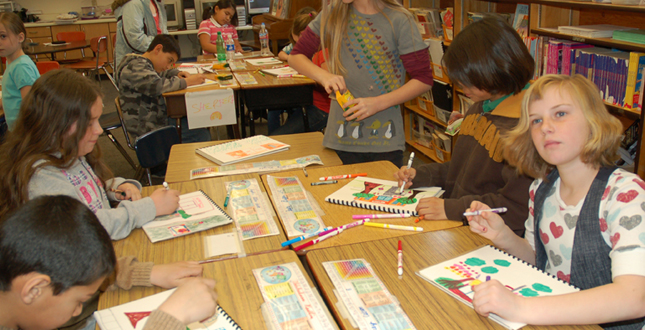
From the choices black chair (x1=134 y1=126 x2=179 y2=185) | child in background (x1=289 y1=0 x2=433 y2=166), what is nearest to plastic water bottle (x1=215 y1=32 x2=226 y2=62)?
black chair (x1=134 y1=126 x2=179 y2=185)

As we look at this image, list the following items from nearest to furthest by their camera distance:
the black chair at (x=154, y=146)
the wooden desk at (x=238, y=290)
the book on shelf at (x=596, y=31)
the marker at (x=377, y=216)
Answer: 1. the wooden desk at (x=238, y=290)
2. the marker at (x=377, y=216)
3. the book on shelf at (x=596, y=31)
4. the black chair at (x=154, y=146)

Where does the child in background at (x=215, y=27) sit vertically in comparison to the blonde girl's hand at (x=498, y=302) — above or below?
above

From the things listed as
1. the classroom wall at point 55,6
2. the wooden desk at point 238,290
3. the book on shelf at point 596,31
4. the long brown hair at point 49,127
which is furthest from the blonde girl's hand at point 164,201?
the classroom wall at point 55,6

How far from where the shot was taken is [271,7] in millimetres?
7270

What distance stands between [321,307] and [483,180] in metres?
0.73

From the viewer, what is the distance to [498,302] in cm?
94

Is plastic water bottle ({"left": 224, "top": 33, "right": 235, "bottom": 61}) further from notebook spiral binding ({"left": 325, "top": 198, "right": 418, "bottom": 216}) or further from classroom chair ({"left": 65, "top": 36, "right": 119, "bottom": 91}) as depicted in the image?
notebook spiral binding ({"left": 325, "top": 198, "right": 418, "bottom": 216})

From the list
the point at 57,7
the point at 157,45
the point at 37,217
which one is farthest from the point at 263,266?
the point at 57,7

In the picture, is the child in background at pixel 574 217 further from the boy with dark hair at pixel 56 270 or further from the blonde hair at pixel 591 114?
the boy with dark hair at pixel 56 270

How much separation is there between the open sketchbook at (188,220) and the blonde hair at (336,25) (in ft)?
2.44

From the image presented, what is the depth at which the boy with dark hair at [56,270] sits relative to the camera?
2.98 ft

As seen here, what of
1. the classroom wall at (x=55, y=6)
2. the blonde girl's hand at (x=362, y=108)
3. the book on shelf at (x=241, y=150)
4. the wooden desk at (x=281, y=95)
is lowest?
the book on shelf at (x=241, y=150)

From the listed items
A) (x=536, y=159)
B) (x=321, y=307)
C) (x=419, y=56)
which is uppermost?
(x=419, y=56)

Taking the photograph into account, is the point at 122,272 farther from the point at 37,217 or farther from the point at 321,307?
the point at 321,307
